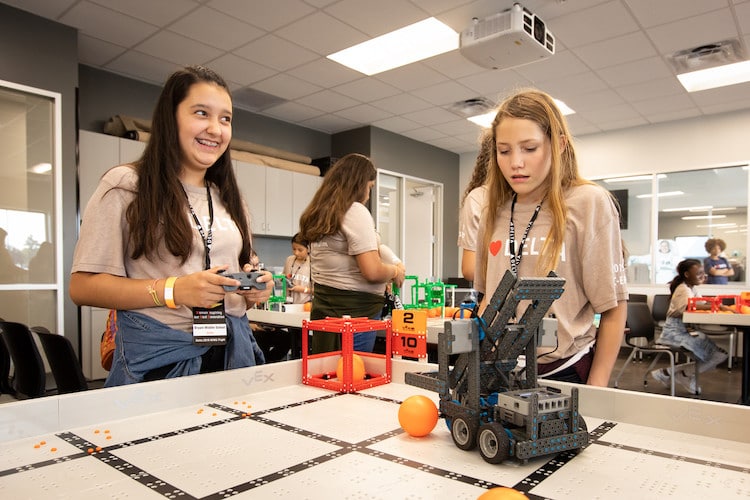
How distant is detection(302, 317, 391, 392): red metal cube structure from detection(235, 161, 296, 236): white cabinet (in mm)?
4106

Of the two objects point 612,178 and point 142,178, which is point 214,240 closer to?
point 142,178

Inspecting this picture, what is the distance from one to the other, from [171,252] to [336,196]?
1049 millimetres

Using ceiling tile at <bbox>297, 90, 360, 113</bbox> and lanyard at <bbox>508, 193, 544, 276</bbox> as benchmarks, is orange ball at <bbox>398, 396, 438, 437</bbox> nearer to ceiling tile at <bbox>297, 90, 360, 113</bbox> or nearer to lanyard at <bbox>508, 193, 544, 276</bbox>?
lanyard at <bbox>508, 193, 544, 276</bbox>

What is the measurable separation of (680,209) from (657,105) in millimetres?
1496

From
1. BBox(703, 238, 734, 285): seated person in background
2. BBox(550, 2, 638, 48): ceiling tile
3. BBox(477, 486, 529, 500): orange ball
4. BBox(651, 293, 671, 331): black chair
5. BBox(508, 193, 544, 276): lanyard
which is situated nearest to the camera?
BBox(477, 486, 529, 500): orange ball

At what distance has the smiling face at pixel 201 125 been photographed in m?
1.25

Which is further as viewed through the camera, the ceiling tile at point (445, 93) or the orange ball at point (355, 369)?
the ceiling tile at point (445, 93)

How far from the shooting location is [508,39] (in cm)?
345

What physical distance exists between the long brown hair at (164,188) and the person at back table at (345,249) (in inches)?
34.3

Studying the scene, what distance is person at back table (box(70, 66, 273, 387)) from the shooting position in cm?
112

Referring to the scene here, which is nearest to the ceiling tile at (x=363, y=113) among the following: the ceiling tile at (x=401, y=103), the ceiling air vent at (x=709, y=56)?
the ceiling tile at (x=401, y=103)

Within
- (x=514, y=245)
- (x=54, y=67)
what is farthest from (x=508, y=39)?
(x=54, y=67)

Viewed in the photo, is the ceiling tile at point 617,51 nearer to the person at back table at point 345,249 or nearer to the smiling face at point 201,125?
the person at back table at point 345,249

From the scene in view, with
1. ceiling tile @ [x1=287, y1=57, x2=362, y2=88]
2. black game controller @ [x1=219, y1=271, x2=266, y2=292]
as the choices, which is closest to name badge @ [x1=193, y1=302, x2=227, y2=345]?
black game controller @ [x1=219, y1=271, x2=266, y2=292]
